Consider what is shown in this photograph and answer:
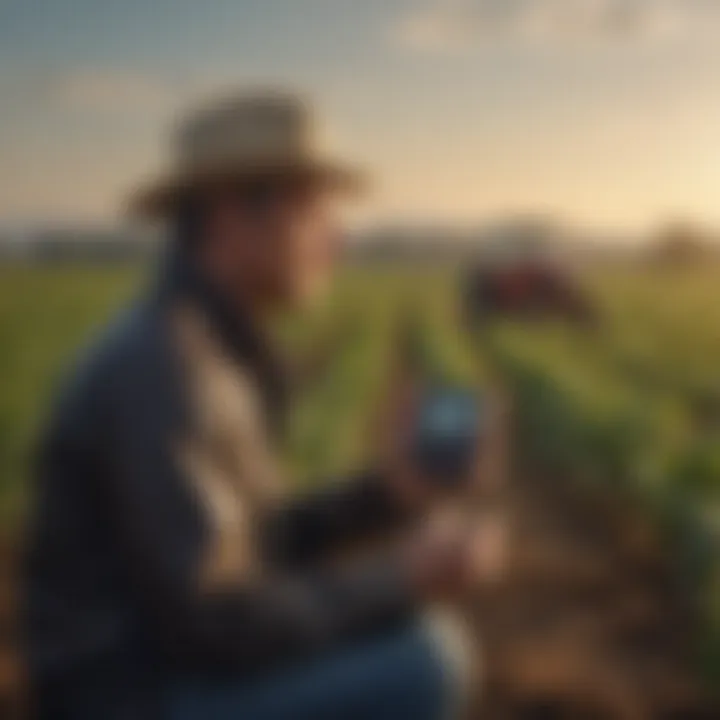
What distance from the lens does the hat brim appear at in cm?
110

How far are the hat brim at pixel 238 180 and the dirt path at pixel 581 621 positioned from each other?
35cm

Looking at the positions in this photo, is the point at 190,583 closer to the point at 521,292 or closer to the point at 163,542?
the point at 163,542

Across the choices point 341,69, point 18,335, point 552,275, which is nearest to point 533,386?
point 552,275

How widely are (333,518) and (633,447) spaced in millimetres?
346

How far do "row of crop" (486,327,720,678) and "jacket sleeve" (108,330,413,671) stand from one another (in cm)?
25

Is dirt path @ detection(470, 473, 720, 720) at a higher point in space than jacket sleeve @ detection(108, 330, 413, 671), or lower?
lower

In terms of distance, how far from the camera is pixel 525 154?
1237 millimetres

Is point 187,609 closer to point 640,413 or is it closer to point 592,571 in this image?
point 592,571

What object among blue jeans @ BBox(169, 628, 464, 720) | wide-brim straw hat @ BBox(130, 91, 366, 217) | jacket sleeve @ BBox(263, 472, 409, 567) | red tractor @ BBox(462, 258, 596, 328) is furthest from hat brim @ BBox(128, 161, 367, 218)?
blue jeans @ BBox(169, 628, 464, 720)

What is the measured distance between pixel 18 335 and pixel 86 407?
6.2 inches

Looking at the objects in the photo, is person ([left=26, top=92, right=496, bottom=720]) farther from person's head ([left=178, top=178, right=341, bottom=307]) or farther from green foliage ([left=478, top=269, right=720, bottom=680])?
green foliage ([left=478, top=269, right=720, bottom=680])

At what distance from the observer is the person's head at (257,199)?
109 cm

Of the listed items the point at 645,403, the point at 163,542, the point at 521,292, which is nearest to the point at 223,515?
the point at 163,542

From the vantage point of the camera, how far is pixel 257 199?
1095 millimetres
